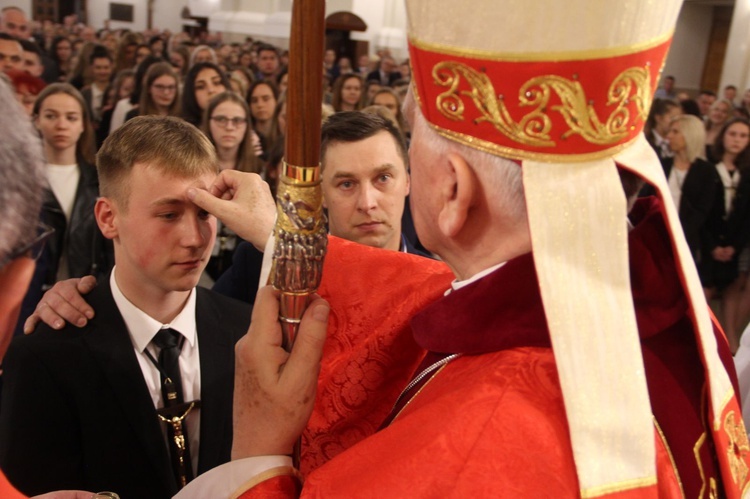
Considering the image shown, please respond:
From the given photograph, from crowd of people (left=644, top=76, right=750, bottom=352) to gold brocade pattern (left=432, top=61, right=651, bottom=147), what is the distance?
4735mm

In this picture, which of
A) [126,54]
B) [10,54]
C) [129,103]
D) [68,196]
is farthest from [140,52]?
[68,196]

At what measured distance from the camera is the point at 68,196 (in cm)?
373

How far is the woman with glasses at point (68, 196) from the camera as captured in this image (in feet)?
11.4

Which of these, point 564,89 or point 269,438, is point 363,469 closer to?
point 269,438

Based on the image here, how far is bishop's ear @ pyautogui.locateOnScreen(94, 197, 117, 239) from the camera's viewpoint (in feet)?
6.28

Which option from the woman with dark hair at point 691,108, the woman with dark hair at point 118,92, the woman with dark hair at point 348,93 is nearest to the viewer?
the woman with dark hair at point 118,92

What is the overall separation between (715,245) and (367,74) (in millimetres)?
7773

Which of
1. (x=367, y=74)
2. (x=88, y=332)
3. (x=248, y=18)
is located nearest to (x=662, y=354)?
(x=88, y=332)

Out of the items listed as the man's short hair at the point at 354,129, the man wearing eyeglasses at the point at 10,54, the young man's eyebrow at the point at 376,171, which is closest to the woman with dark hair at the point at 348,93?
the man wearing eyeglasses at the point at 10,54

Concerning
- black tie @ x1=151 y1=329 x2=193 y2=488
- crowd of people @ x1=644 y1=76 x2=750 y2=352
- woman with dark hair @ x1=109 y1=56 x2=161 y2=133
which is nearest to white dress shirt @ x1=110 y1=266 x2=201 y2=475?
black tie @ x1=151 y1=329 x2=193 y2=488

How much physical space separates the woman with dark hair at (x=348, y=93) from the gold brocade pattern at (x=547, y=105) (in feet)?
19.7

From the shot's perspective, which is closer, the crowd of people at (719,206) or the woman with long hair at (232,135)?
the woman with long hair at (232,135)

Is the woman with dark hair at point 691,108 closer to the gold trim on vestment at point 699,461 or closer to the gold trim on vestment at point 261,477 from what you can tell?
the gold trim on vestment at point 699,461

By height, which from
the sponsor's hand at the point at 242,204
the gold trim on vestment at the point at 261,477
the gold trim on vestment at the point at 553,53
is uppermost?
the gold trim on vestment at the point at 553,53
